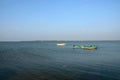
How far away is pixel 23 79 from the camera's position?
20.0 metres

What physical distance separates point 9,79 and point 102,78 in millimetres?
11732

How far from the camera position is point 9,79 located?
20.2 m

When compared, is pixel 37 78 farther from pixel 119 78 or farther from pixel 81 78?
pixel 119 78

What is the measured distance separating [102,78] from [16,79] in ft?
35.6

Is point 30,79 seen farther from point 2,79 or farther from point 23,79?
point 2,79

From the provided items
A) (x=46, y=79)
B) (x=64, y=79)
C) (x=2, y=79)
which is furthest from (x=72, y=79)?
(x=2, y=79)

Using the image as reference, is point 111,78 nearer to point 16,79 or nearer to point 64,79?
point 64,79

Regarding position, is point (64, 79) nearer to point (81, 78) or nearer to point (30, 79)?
point (81, 78)

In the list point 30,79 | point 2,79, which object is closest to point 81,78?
point 30,79

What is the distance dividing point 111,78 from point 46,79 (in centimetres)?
824

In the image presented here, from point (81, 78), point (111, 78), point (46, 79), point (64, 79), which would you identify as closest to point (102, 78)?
point (111, 78)

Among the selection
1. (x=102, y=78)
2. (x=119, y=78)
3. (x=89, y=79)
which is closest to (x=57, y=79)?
(x=89, y=79)

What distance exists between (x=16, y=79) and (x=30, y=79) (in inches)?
69.1

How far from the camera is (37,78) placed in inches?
807
